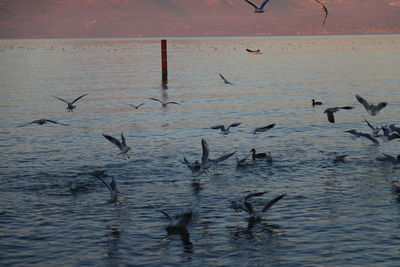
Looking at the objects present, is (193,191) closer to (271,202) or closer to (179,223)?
(179,223)

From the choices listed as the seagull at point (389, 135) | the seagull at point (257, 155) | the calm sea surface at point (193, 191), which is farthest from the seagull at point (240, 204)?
the seagull at point (389, 135)

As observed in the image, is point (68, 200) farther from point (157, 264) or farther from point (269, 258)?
point (269, 258)

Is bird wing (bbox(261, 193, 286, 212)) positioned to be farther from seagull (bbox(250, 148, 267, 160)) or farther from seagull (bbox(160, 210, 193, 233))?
seagull (bbox(250, 148, 267, 160))

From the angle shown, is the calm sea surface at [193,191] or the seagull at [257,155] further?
the seagull at [257,155]

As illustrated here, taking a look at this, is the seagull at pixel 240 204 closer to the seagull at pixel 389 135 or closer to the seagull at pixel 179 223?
the seagull at pixel 179 223

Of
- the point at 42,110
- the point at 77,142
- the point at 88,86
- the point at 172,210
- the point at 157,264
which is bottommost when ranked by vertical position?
the point at 157,264

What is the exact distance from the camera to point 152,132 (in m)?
38.2

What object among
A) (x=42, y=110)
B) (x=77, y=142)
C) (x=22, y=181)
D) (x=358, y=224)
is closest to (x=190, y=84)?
(x=42, y=110)

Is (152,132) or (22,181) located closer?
(22,181)

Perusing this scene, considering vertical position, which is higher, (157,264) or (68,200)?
(68,200)

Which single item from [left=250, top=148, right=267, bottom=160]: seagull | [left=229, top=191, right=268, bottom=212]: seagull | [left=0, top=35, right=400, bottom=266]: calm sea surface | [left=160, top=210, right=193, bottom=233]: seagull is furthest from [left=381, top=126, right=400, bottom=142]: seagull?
[left=160, top=210, right=193, bottom=233]: seagull

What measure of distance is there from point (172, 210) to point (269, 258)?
17.6ft

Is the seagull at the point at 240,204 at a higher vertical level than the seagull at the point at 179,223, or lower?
higher

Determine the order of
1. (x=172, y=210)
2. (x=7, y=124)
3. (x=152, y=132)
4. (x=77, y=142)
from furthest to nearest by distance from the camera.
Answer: (x=7, y=124) → (x=152, y=132) → (x=77, y=142) → (x=172, y=210)
